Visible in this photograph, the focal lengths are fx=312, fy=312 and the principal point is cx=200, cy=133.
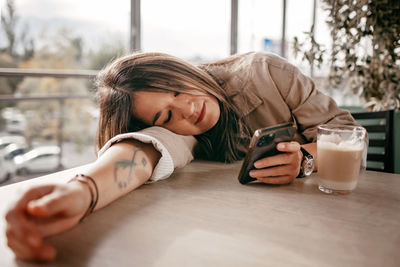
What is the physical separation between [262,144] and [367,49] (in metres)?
2.08

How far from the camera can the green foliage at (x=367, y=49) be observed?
218 cm

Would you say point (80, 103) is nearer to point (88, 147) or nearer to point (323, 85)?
point (88, 147)

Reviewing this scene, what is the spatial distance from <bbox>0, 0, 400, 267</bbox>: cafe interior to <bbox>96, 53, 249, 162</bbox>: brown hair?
27 millimetres

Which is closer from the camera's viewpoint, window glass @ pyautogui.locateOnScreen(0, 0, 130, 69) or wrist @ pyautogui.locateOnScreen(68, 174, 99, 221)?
wrist @ pyautogui.locateOnScreen(68, 174, 99, 221)

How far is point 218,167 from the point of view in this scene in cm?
111

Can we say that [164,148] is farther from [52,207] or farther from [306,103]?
[306,103]

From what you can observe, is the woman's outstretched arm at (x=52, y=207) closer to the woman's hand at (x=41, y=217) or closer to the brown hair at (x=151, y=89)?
the woman's hand at (x=41, y=217)

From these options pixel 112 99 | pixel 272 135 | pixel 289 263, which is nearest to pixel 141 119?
pixel 112 99

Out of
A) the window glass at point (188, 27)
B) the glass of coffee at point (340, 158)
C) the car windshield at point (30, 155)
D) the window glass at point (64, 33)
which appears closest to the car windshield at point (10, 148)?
the car windshield at point (30, 155)

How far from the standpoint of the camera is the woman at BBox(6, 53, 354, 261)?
22.0 inches

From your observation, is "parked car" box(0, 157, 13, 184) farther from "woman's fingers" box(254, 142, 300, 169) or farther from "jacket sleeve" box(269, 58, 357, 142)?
"woman's fingers" box(254, 142, 300, 169)

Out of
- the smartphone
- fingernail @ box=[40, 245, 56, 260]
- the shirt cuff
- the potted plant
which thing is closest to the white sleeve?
the shirt cuff

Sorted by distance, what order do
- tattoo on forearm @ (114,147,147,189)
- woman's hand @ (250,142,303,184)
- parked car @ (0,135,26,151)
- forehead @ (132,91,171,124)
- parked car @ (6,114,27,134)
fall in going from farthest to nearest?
1. parked car @ (0,135,26,151)
2. parked car @ (6,114,27,134)
3. forehead @ (132,91,171,124)
4. woman's hand @ (250,142,303,184)
5. tattoo on forearm @ (114,147,147,189)

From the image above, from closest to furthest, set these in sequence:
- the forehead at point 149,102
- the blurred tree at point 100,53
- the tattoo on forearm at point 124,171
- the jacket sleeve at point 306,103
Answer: the tattoo on forearm at point 124,171, the forehead at point 149,102, the jacket sleeve at point 306,103, the blurred tree at point 100,53
